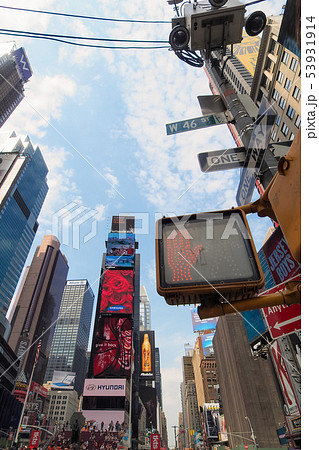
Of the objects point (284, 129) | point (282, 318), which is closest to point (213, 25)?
point (282, 318)

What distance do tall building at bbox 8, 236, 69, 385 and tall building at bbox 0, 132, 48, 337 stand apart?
14425 mm

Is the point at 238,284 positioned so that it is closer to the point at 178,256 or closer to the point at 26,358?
the point at 178,256

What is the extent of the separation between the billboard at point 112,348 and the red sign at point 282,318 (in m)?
48.2

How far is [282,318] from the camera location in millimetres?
4379

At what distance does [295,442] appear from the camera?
502 inches

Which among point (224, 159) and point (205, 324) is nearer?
point (224, 159)

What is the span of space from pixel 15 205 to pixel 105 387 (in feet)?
295

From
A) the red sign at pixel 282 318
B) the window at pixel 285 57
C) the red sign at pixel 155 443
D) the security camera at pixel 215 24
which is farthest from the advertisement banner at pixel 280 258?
the red sign at pixel 155 443

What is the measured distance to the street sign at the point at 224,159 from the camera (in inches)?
171

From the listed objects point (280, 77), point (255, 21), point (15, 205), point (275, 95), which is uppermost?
point (15, 205)

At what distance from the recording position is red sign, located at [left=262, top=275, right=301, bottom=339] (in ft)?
13.4

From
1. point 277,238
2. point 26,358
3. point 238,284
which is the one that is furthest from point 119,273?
point 26,358

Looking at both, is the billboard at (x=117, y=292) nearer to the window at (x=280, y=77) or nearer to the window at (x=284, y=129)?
the window at (x=284, y=129)

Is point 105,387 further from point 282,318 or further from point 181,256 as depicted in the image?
point 181,256
